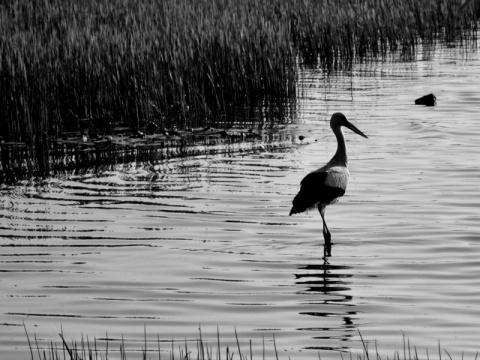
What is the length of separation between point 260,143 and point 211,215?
14.3 ft

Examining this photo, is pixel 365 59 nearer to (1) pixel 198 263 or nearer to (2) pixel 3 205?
(2) pixel 3 205

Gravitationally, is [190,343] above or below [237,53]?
below

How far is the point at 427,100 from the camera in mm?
17125

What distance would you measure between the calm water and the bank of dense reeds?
2.31 metres

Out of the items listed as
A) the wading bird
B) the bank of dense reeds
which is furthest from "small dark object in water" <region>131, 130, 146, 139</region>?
the wading bird

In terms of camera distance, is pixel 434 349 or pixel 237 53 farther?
pixel 237 53

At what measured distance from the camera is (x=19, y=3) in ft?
68.9

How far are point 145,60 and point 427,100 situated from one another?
484cm

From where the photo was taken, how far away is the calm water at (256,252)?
6727 millimetres

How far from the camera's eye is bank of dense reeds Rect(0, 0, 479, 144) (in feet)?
47.4

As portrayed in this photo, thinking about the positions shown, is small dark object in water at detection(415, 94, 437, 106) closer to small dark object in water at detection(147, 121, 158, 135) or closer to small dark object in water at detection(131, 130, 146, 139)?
small dark object in water at detection(147, 121, 158, 135)

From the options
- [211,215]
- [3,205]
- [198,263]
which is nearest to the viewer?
[198,263]

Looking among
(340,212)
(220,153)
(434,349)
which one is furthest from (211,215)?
(434,349)

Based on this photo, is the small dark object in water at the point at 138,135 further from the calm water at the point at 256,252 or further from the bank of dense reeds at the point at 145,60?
the calm water at the point at 256,252
